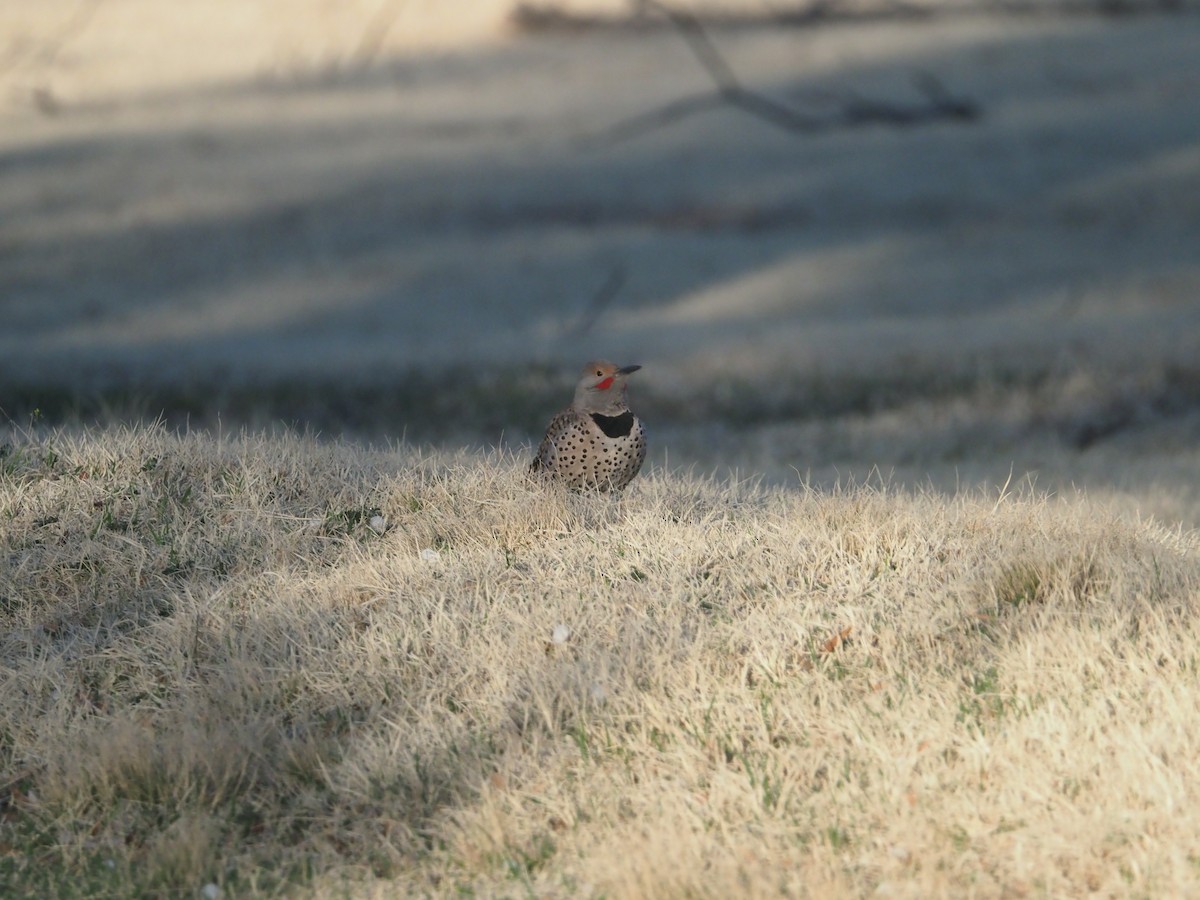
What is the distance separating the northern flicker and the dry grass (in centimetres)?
19

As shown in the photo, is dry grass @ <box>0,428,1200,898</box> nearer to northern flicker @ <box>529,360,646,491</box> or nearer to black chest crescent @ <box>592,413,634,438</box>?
northern flicker @ <box>529,360,646,491</box>

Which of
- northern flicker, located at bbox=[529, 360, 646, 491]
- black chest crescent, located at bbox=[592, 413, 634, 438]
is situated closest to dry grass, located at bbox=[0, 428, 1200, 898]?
northern flicker, located at bbox=[529, 360, 646, 491]

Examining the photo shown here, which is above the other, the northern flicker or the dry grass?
the northern flicker

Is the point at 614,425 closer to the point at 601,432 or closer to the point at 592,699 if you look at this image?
the point at 601,432

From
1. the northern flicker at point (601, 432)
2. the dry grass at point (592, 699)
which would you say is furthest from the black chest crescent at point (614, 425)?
the dry grass at point (592, 699)

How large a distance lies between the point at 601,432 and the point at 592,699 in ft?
5.07

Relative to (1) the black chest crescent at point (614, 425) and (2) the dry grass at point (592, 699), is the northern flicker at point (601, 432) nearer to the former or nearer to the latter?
(1) the black chest crescent at point (614, 425)

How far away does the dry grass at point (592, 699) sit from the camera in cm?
403

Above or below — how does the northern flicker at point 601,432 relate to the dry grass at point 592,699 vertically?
above

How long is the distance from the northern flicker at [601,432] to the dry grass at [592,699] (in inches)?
7.5

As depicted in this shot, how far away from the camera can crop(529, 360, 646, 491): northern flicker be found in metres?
5.91

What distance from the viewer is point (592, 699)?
4.64m

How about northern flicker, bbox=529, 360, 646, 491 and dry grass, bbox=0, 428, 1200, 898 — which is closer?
dry grass, bbox=0, 428, 1200, 898

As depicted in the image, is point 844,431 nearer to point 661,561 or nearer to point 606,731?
point 661,561
